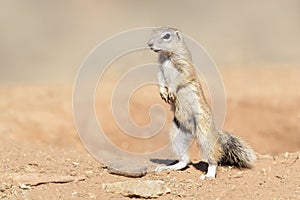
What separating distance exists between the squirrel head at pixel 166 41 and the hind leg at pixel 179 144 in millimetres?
677

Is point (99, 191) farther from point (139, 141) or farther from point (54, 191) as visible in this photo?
point (139, 141)

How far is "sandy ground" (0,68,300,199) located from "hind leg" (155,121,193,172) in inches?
3.7

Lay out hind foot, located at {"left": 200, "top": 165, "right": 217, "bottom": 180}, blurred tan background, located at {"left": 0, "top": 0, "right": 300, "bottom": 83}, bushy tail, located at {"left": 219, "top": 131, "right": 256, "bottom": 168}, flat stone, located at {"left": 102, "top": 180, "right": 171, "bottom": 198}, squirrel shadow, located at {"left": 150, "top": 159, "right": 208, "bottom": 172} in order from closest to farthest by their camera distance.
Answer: flat stone, located at {"left": 102, "top": 180, "right": 171, "bottom": 198}, hind foot, located at {"left": 200, "top": 165, "right": 217, "bottom": 180}, bushy tail, located at {"left": 219, "top": 131, "right": 256, "bottom": 168}, squirrel shadow, located at {"left": 150, "top": 159, "right": 208, "bottom": 172}, blurred tan background, located at {"left": 0, "top": 0, "right": 300, "bottom": 83}

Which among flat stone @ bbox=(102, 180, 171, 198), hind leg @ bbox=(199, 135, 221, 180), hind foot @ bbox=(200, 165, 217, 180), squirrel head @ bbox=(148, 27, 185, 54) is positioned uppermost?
squirrel head @ bbox=(148, 27, 185, 54)

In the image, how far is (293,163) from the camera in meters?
5.75

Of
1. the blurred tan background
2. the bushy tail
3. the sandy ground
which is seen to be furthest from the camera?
the blurred tan background

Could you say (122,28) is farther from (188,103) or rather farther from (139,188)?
(139,188)

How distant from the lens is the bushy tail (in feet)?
18.3

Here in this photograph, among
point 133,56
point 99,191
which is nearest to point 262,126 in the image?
point 99,191

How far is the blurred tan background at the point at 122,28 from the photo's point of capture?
17328 mm

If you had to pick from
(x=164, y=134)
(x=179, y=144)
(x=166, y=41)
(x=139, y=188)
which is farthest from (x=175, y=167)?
(x=164, y=134)

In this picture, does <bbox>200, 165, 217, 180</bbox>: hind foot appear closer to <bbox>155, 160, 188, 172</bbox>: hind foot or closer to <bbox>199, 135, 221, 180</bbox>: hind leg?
<bbox>199, 135, 221, 180</bbox>: hind leg

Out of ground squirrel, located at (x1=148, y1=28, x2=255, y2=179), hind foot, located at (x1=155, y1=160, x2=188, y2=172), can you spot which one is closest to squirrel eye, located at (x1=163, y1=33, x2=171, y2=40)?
ground squirrel, located at (x1=148, y1=28, x2=255, y2=179)

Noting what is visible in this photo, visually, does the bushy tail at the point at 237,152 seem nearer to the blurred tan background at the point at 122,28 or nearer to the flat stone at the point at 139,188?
the flat stone at the point at 139,188
